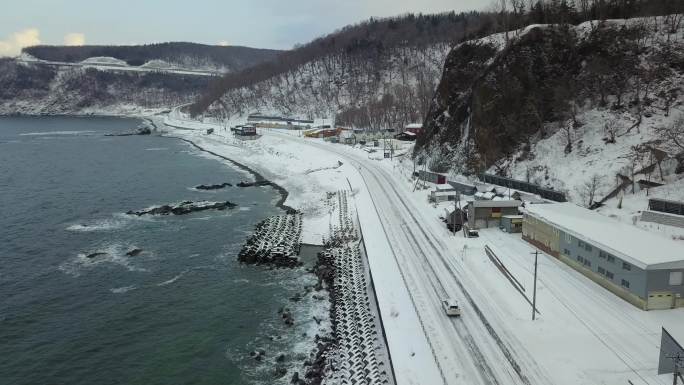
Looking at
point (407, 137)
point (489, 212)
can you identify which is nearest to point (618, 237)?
point (489, 212)

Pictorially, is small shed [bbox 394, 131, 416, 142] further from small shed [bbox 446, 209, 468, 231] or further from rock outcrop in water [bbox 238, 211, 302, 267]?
small shed [bbox 446, 209, 468, 231]

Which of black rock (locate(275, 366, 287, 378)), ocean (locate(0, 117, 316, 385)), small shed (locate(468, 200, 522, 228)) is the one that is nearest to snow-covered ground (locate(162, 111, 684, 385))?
small shed (locate(468, 200, 522, 228))

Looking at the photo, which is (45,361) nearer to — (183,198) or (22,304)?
(22,304)

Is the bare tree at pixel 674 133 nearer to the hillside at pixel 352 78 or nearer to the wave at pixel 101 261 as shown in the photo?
the wave at pixel 101 261

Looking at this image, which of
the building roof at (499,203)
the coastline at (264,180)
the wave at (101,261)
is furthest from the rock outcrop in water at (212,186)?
the building roof at (499,203)

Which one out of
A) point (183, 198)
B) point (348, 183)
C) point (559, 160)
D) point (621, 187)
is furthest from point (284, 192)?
point (621, 187)

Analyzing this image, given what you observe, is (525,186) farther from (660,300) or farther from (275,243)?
(275,243)
